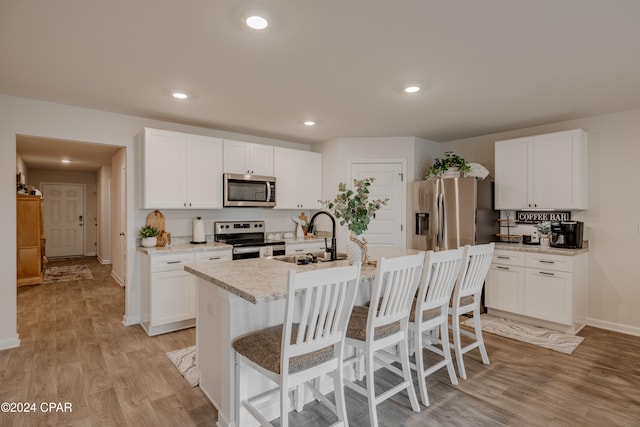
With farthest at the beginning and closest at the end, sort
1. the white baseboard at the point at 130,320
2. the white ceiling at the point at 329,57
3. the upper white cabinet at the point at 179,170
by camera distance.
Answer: the white baseboard at the point at 130,320
the upper white cabinet at the point at 179,170
the white ceiling at the point at 329,57

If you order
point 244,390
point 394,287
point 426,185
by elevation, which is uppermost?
point 426,185

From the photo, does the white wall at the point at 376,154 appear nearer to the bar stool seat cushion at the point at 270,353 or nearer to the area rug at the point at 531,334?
the area rug at the point at 531,334

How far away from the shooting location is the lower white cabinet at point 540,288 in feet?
11.8

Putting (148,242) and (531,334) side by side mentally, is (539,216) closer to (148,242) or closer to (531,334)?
(531,334)

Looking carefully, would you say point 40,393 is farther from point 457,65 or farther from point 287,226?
point 457,65

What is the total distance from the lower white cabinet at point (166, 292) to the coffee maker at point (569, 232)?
3.80 m

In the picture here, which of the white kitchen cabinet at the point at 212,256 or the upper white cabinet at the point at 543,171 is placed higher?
the upper white cabinet at the point at 543,171

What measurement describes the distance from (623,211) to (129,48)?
4.90 meters

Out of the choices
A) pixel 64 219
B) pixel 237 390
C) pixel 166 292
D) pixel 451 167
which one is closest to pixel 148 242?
pixel 166 292

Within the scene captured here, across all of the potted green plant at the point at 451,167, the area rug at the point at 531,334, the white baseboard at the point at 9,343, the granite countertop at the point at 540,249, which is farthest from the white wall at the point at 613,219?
the white baseboard at the point at 9,343

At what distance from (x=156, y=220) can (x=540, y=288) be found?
174 inches

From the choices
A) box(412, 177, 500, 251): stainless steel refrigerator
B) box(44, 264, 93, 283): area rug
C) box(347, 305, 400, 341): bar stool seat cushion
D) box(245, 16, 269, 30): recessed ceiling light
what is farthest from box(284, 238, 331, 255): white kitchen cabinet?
box(44, 264, 93, 283): area rug

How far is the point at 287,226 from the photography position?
5.30 metres

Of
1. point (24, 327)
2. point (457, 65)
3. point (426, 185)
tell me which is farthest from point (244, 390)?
point (426, 185)
